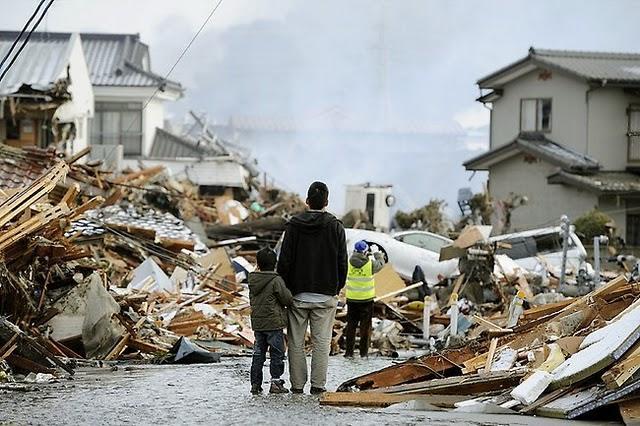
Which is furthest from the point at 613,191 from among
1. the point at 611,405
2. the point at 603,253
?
the point at 611,405

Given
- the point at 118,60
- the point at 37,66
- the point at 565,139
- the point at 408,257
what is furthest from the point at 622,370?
the point at 118,60

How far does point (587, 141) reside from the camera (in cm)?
4722

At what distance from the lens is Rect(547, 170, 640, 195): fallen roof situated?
44.6 m

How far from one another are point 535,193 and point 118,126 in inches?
836

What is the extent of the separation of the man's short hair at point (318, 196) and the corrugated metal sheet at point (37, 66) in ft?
79.7

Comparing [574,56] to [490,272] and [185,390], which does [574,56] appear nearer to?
[490,272]

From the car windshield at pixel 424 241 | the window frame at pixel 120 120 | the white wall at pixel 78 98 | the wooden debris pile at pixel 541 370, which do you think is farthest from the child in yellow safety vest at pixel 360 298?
the window frame at pixel 120 120

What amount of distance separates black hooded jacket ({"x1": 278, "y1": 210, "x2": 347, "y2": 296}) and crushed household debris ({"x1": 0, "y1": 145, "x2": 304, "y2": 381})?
286 centimetres

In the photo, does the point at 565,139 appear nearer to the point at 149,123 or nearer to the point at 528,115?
the point at 528,115

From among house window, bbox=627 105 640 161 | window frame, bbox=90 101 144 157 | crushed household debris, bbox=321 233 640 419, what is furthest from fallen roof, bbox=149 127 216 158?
crushed household debris, bbox=321 233 640 419

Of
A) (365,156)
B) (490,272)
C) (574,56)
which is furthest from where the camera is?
(365,156)

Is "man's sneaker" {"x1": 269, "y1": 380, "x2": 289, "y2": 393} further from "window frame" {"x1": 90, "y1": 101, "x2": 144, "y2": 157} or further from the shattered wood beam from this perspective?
"window frame" {"x1": 90, "y1": 101, "x2": 144, "y2": 157}

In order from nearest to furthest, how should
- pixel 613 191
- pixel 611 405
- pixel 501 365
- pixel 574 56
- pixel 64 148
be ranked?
pixel 611 405, pixel 501 365, pixel 64 148, pixel 613 191, pixel 574 56

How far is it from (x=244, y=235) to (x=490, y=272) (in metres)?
9.31
